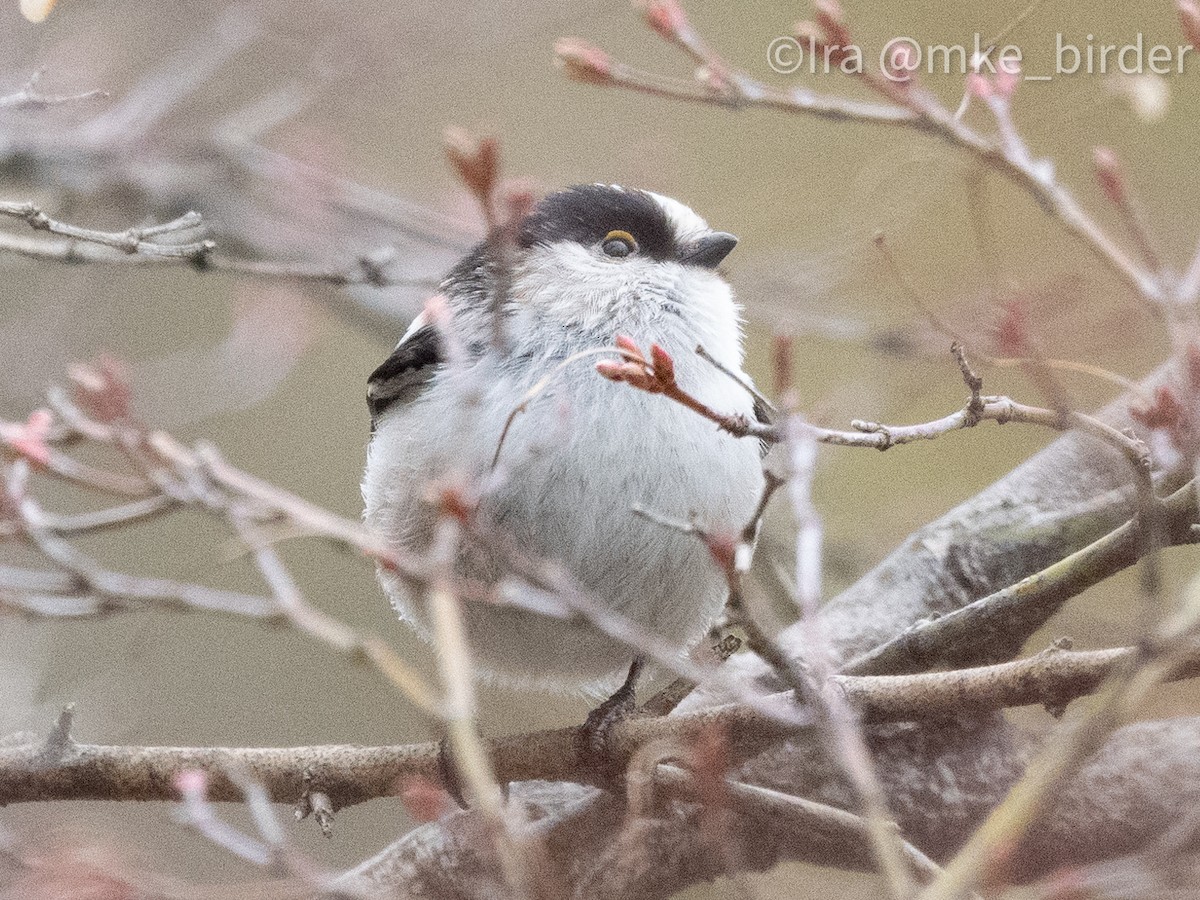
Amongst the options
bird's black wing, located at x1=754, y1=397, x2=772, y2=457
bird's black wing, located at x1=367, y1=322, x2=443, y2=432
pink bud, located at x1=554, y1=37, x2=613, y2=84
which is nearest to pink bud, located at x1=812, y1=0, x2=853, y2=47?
pink bud, located at x1=554, y1=37, x2=613, y2=84

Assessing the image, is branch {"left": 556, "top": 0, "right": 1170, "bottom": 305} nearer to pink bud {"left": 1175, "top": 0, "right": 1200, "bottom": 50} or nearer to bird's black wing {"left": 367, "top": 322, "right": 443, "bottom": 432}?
pink bud {"left": 1175, "top": 0, "right": 1200, "bottom": 50}

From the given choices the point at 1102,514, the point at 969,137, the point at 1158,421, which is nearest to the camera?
the point at 1158,421

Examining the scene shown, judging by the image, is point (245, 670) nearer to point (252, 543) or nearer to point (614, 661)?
point (614, 661)

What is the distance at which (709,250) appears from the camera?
3330mm

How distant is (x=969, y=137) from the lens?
1866mm

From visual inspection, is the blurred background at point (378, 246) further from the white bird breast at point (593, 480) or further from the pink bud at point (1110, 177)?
the pink bud at point (1110, 177)

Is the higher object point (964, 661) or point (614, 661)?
point (964, 661)

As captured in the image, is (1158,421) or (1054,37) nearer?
(1158,421)

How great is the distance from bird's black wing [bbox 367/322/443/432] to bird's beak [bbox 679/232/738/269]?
0.68 m

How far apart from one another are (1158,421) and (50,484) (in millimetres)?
5658

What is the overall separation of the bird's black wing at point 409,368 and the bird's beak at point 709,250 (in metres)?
0.68

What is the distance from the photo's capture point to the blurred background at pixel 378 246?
13.5 feet

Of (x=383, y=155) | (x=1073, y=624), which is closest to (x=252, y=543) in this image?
(x=1073, y=624)

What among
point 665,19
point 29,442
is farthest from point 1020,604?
point 29,442
